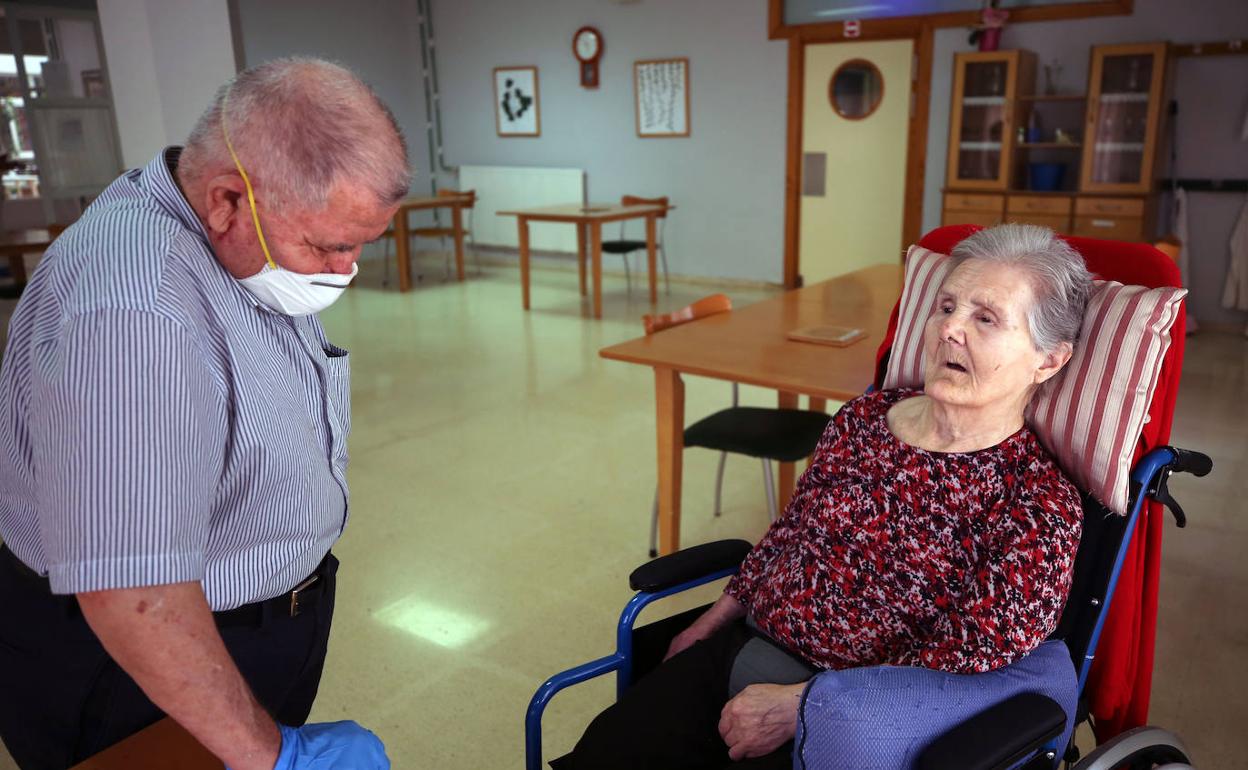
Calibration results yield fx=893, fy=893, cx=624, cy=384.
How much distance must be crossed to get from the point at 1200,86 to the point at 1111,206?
3.03 feet

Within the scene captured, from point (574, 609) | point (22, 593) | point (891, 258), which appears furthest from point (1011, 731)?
point (891, 258)

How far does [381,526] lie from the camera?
321 centimetres

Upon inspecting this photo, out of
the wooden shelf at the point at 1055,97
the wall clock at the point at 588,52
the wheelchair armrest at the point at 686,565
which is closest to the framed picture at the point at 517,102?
the wall clock at the point at 588,52

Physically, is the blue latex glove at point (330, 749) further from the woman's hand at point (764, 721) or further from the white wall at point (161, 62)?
the white wall at point (161, 62)

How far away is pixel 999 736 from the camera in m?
1.11

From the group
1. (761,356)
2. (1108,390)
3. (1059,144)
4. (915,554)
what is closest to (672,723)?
(915,554)

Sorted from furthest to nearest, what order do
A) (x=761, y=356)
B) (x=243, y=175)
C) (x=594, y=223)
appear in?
1. (x=594, y=223)
2. (x=761, y=356)
3. (x=243, y=175)

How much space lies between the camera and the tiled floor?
220 cm

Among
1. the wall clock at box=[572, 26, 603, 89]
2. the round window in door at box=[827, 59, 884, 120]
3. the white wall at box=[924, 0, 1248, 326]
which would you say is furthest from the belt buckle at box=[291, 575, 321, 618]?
→ the wall clock at box=[572, 26, 603, 89]

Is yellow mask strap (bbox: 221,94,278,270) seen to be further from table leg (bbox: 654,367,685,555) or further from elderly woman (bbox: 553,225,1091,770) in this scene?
table leg (bbox: 654,367,685,555)

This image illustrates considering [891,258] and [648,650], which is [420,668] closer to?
[648,650]

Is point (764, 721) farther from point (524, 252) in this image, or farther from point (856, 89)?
point (856, 89)

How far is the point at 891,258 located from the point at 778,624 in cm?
602

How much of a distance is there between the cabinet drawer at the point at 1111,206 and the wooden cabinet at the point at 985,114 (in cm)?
50
